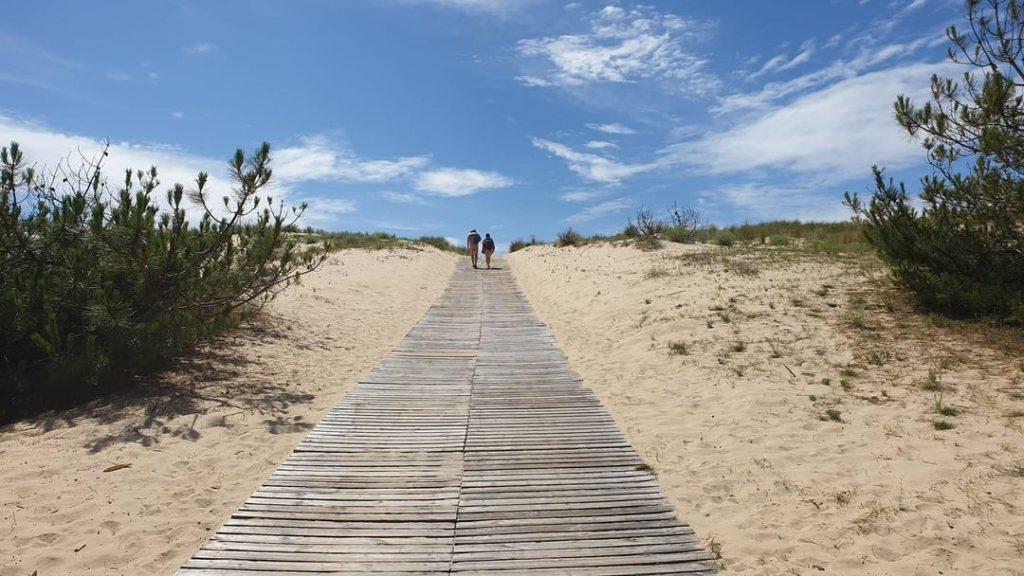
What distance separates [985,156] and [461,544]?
27.8 ft

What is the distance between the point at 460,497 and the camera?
4.74 metres

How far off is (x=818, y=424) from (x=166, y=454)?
256 inches

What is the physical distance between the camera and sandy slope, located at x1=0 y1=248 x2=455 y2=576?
4.22 m

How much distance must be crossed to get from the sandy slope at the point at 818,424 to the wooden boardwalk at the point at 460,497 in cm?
43

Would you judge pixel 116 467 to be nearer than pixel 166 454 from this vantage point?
Yes

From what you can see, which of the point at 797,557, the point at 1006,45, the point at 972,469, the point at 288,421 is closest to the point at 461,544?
the point at 797,557

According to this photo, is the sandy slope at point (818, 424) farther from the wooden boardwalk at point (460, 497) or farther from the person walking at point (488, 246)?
the person walking at point (488, 246)

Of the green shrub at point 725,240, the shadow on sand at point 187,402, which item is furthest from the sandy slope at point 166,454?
the green shrub at point 725,240

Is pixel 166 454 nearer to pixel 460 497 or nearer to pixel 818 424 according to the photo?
pixel 460 497

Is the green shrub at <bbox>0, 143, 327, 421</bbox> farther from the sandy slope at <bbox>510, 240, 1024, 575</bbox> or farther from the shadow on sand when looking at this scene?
the sandy slope at <bbox>510, 240, 1024, 575</bbox>

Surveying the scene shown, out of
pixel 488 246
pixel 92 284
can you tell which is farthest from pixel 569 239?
pixel 92 284

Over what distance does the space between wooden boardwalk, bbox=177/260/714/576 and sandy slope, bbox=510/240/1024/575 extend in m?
0.43

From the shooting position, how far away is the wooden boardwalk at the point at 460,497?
3.89 meters

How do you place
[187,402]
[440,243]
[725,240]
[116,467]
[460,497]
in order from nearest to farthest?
1. [460,497]
2. [116,467]
3. [187,402]
4. [725,240]
5. [440,243]
